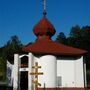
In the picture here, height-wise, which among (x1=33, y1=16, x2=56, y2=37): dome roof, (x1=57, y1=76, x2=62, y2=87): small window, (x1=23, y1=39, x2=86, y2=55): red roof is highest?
(x1=33, y1=16, x2=56, y2=37): dome roof

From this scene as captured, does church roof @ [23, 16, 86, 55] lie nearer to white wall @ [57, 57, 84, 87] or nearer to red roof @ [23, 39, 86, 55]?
red roof @ [23, 39, 86, 55]

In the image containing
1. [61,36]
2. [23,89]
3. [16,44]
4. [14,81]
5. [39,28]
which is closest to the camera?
[14,81]

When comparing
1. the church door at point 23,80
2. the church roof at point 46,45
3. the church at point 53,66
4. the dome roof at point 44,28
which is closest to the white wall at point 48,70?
the church at point 53,66

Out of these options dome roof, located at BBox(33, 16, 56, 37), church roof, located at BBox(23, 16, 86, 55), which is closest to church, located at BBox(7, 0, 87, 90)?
church roof, located at BBox(23, 16, 86, 55)

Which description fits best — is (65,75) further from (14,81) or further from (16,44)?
(16,44)

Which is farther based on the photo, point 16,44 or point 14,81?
point 16,44

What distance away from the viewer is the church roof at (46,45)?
45969 mm

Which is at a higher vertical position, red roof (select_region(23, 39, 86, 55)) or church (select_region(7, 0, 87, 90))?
red roof (select_region(23, 39, 86, 55))

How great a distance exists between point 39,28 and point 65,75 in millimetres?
9192

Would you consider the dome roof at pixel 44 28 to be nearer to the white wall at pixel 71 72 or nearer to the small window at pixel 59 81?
the white wall at pixel 71 72

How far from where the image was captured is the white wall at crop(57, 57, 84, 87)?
46.3m

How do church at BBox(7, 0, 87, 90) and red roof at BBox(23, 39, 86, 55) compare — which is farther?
red roof at BBox(23, 39, 86, 55)

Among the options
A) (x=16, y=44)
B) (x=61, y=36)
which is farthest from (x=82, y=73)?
(x=61, y=36)

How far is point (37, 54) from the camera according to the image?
151 feet
